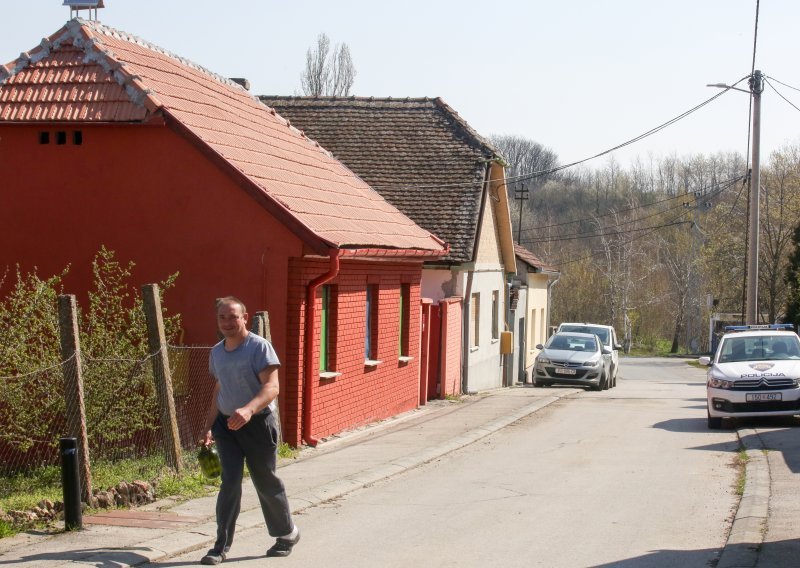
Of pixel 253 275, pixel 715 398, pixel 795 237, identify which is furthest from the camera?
pixel 795 237

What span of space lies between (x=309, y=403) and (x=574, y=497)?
458 cm

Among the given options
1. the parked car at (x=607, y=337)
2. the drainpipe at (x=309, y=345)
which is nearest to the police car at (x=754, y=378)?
the drainpipe at (x=309, y=345)

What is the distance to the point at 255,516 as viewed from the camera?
9648 mm

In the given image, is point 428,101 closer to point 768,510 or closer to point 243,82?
point 243,82

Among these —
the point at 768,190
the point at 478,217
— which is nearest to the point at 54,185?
the point at 478,217

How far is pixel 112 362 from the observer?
11.8 metres

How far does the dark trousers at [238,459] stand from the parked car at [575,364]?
23.2 m

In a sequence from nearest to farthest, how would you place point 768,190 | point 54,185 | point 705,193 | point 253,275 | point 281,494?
1. point 281,494
2. point 253,275
3. point 54,185
4. point 768,190
5. point 705,193

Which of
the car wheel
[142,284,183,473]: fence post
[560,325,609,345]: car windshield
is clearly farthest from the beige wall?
[142,284,183,473]: fence post

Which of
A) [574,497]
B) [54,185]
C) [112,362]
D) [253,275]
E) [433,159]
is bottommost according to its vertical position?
[574,497]

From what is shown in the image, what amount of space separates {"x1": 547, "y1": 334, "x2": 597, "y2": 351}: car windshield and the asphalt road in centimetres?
1403

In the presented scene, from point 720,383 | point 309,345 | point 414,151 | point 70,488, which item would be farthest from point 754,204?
point 70,488

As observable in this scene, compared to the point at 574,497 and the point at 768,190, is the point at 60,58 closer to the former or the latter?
the point at 574,497

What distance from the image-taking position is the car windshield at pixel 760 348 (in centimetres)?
1842
